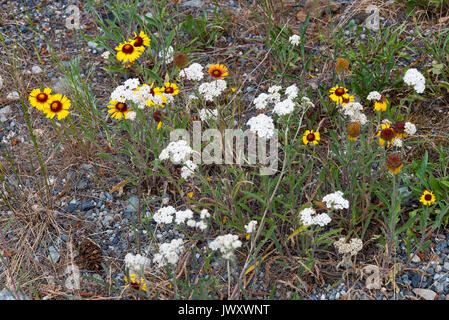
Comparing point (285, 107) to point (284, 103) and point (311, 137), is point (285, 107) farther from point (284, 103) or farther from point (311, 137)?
point (311, 137)

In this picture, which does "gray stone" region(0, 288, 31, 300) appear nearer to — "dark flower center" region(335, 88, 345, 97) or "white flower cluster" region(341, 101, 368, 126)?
"white flower cluster" region(341, 101, 368, 126)

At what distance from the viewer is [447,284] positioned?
2.10 meters

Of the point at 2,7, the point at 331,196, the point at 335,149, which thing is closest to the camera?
the point at 331,196

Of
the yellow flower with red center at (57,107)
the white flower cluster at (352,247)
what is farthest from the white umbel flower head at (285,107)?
the yellow flower with red center at (57,107)

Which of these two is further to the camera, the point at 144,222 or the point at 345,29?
the point at 345,29

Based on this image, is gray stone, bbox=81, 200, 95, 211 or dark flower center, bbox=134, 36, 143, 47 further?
dark flower center, bbox=134, 36, 143, 47

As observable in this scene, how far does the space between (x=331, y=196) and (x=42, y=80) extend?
2207mm

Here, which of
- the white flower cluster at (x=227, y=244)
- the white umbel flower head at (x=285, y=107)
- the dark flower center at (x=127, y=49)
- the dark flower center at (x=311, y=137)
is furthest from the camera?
the dark flower center at (x=127, y=49)

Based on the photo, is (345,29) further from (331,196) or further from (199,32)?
(331,196)

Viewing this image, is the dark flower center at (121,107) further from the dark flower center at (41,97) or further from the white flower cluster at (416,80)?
the white flower cluster at (416,80)

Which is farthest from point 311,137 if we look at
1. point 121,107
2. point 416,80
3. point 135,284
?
point 135,284

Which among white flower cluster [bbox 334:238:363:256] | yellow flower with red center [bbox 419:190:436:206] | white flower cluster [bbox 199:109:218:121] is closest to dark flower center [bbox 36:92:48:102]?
white flower cluster [bbox 199:109:218:121]
